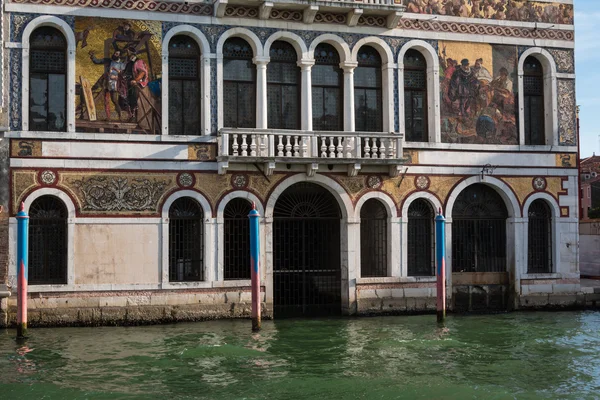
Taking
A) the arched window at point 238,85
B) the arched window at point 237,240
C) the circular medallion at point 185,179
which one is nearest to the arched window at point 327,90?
the arched window at point 238,85

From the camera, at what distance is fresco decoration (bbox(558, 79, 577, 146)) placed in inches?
859

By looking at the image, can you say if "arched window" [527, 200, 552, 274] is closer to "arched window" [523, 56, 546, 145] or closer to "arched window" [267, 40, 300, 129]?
"arched window" [523, 56, 546, 145]

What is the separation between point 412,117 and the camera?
21.0 metres

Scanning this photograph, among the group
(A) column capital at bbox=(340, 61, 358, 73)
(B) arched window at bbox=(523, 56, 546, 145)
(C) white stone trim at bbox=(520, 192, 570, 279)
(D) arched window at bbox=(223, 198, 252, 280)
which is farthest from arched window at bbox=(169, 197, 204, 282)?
(B) arched window at bbox=(523, 56, 546, 145)

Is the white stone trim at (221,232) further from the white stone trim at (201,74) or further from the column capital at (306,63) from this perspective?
the column capital at (306,63)

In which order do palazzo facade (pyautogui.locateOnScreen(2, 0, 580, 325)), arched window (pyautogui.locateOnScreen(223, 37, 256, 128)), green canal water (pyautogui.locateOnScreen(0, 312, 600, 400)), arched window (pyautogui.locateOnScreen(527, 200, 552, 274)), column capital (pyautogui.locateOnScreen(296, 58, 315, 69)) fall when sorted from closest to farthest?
green canal water (pyautogui.locateOnScreen(0, 312, 600, 400)) < palazzo facade (pyautogui.locateOnScreen(2, 0, 580, 325)) < arched window (pyautogui.locateOnScreen(223, 37, 256, 128)) < column capital (pyautogui.locateOnScreen(296, 58, 315, 69)) < arched window (pyautogui.locateOnScreen(527, 200, 552, 274))

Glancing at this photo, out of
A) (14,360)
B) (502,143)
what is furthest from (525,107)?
(14,360)

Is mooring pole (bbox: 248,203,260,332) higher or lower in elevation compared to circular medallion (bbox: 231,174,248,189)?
lower

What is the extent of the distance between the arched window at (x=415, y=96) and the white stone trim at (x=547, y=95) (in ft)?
8.36

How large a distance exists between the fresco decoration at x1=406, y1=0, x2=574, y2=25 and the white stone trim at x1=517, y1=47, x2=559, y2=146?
90 centimetres

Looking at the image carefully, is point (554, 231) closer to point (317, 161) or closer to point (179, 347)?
point (317, 161)

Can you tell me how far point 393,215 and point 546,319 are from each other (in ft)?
14.1

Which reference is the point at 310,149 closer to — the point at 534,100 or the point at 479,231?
the point at 479,231

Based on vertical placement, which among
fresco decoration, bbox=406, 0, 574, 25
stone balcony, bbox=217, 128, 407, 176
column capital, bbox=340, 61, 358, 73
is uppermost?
fresco decoration, bbox=406, 0, 574, 25
